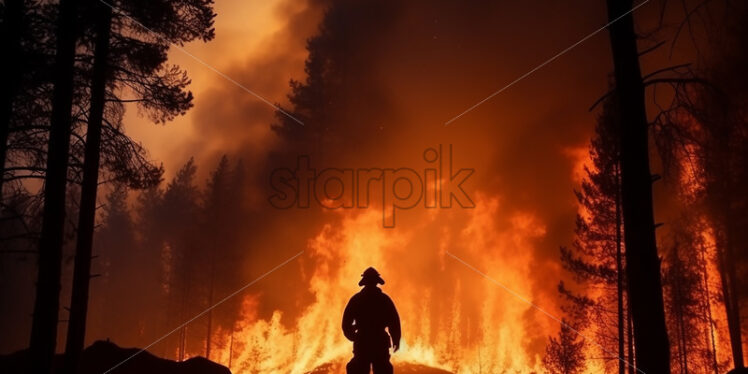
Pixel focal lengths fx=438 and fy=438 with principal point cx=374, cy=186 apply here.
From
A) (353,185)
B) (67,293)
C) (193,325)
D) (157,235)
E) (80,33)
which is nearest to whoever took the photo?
(80,33)

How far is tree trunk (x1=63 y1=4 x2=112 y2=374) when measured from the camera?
30.8 ft

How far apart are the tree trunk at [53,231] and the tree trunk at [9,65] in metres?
1.42

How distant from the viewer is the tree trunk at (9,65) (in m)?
9.07

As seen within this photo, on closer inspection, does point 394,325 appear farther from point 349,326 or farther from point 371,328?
point 349,326

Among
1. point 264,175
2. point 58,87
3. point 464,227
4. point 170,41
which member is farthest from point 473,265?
point 58,87

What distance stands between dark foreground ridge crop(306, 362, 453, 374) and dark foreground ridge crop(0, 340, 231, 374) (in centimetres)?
2036

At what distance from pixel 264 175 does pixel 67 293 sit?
34796mm

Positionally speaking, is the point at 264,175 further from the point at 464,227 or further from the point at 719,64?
the point at 719,64

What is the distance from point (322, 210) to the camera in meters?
35.1

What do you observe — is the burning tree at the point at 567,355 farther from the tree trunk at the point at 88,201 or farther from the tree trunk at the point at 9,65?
the tree trunk at the point at 9,65

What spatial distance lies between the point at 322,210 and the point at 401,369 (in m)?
13.6

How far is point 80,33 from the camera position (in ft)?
32.0

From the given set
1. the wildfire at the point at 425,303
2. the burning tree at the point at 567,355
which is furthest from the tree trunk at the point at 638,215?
the wildfire at the point at 425,303

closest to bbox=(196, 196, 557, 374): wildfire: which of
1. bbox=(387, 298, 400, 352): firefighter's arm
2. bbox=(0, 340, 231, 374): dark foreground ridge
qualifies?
bbox=(0, 340, 231, 374): dark foreground ridge
